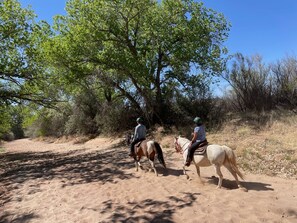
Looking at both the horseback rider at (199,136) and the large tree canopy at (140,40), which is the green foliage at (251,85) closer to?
the large tree canopy at (140,40)

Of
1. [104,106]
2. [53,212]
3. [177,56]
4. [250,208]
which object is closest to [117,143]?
[104,106]

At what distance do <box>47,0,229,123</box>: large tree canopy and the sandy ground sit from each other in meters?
8.77

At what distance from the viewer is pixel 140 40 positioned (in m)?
19.0

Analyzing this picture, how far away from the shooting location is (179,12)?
18.0 meters

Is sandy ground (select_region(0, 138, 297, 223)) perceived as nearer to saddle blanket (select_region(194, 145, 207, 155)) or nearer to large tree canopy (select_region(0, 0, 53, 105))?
saddle blanket (select_region(194, 145, 207, 155))

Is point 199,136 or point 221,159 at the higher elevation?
point 199,136

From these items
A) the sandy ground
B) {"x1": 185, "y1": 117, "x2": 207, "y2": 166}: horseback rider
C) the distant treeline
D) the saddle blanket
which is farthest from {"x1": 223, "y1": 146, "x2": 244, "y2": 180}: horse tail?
the distant treeline

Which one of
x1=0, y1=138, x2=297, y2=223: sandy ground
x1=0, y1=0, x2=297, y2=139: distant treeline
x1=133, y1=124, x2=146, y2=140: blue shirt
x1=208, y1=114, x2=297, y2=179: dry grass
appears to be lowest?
x1=0, y1=138, x2=297, y2=223: sandy ground

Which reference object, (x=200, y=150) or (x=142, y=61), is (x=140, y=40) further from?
(x=200, y=150)

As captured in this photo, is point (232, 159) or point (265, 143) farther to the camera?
point (265, 143)

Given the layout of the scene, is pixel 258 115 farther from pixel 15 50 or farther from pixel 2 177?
pixel 15 50

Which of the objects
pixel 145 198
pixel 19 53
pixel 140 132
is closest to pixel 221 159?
pixel 145 198

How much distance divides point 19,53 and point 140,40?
8001mm

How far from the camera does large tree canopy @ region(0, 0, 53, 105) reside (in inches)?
642
